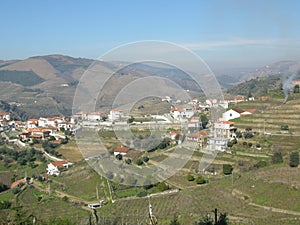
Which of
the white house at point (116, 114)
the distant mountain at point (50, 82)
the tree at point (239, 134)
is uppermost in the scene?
the distant mountain at point (50, 82)

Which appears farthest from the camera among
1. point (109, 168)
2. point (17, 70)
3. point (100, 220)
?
point (17, 70)

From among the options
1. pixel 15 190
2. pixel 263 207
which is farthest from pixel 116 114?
pixel 263 207

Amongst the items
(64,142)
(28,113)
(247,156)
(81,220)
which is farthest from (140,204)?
(28,113)

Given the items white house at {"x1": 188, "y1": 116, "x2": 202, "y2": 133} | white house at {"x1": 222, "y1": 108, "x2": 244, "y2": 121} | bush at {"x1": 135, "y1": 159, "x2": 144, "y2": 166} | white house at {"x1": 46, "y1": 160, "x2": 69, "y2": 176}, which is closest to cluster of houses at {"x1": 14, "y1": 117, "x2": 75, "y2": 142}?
white house at {"x1": 46, "y1": 160, "x2": 69, "y2": 176}

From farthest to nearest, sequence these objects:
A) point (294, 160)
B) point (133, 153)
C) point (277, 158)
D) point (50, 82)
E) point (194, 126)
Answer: point (50, 82) → point (194, 126) → point (133, 153) → point (277, 158) → point (294, 160)

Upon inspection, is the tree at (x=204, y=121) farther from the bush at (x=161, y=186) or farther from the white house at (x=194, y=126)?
the bush at (x=161, y=186)

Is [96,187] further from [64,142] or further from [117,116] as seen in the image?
[64,142]

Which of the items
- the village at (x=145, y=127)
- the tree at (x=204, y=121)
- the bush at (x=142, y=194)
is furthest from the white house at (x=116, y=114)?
the bush at (x=142, y=194)

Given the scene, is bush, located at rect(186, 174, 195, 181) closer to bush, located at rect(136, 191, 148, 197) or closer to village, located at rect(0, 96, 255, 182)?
village, located at rect(0, 96, 255, 182)

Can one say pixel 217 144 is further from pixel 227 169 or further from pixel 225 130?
pixel 227 169

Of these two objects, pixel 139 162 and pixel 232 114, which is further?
pixel 232 114

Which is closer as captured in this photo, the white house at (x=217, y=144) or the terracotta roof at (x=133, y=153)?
the terracotta roof at (x=133, y=153)
